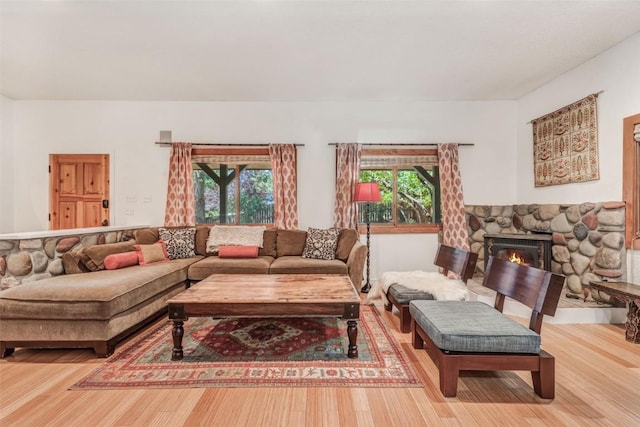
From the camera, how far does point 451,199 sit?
4766mm

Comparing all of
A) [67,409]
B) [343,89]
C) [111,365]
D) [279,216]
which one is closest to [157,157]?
[279,216]

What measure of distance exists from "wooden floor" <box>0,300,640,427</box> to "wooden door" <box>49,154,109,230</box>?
9.87ft

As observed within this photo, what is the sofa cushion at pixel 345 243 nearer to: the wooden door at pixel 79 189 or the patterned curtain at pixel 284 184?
the patterned curtain at pixel 284 184

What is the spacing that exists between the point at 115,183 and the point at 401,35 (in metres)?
4.54

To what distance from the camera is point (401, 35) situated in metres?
2.99

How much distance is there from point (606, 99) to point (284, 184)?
395 centimetres

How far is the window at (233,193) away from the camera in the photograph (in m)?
4.95

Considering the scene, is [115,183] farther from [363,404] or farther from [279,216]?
[363,404]

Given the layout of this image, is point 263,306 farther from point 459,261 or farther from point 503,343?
point 459,261

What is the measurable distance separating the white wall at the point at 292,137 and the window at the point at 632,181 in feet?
5.85

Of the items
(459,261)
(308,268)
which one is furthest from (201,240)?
(459,261)

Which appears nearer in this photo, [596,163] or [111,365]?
[111,365]

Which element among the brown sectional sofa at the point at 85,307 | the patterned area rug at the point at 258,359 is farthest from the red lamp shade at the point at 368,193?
the brown sectional sofa at the point at 85,307

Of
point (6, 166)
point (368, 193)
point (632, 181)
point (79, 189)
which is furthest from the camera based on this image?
point (79, 189)
